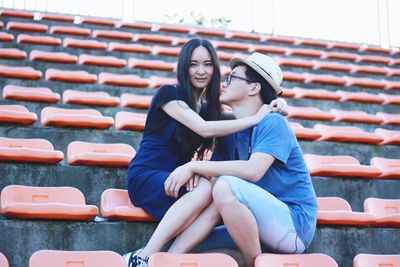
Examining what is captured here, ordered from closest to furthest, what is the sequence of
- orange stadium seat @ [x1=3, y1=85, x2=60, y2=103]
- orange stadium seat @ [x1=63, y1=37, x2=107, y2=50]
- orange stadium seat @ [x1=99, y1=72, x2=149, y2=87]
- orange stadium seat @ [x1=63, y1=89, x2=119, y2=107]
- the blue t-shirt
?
→ 1. the blue t-shirt
2. orange stadium seat @ [x1=3, y1=85, x2=60, y2=103]
3. orange stadium seat @ [x1=63, y1=89, x2=119, y2=107]
4. orange stadium seat @ [x1=99, y1=72, x2=149, y2=87]
5. orange stadium seat @ [x1=63, y1=37, x2=107, y2=50]

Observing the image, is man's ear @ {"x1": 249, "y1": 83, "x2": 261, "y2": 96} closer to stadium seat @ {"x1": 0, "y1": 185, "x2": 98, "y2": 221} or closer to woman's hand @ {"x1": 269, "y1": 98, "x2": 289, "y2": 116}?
woman's hand @ {"x1": 269, "y1": 98, "x2": 289, "y2": 116}

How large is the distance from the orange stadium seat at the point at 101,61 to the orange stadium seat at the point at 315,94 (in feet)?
5.11

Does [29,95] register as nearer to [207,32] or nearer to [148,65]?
[148,65]

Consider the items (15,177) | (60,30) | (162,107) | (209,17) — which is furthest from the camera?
(209,17)

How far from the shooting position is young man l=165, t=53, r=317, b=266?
2441mm

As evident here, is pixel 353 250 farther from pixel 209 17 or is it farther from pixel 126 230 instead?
pixel 209 17

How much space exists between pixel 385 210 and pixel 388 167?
833mm

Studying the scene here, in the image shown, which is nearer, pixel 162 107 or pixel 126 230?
pixel 126 230

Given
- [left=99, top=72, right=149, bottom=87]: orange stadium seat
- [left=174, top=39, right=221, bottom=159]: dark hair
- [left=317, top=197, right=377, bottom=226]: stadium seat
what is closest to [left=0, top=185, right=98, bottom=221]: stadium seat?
[left=174, top=39, right=221, bottom=159]: dark hair

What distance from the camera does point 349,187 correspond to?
12.2 feet

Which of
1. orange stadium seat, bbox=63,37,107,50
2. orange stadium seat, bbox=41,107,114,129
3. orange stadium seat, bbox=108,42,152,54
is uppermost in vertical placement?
orange stadium seat, bbox=63,37,107,50

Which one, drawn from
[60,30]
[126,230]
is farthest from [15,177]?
[60,30]

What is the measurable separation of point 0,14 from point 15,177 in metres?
4.46

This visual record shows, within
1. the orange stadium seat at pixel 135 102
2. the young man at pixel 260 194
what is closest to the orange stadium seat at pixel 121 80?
the orange stadium seat at pixel 135 102
